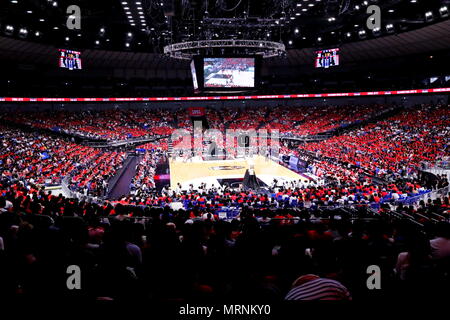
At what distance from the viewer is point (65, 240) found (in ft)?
15.9

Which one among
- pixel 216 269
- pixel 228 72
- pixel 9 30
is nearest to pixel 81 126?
pixel 9 30

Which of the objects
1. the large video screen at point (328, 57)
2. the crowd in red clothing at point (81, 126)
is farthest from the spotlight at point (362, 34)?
the crowd in red clothing at point (81, 126)

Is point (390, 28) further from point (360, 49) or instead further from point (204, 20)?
point (204, 20)

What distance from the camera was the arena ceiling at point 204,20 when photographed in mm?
23578

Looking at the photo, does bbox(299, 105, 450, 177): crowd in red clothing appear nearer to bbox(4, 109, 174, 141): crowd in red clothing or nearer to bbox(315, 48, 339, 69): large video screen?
bbox(315, 48, 339, 69): large video screen

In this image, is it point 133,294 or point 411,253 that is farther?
point 411,253

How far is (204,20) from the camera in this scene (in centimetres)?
2130

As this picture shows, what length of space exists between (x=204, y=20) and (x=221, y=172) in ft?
48.4

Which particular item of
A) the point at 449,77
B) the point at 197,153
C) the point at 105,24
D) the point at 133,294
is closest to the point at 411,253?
the point at 133,294

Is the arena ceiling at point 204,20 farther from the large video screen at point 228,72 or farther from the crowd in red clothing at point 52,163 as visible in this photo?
the crowd in red clothing at point 52,163

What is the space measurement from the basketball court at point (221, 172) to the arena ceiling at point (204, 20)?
11.1 meters

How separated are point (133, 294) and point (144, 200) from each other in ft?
48.3

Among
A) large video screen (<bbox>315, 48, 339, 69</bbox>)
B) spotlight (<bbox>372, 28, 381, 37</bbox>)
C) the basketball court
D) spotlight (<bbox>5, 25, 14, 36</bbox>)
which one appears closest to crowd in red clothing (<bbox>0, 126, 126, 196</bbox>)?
the basketball court
